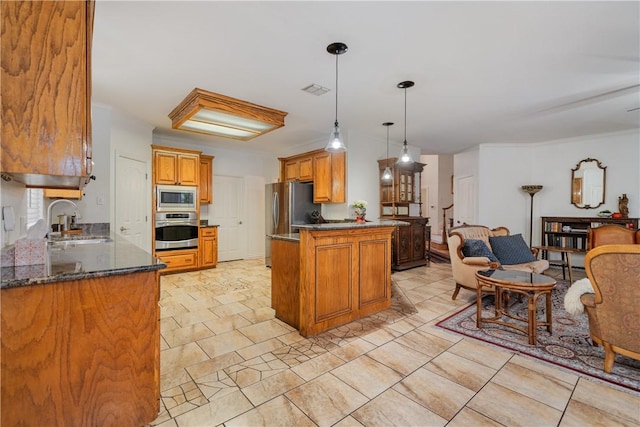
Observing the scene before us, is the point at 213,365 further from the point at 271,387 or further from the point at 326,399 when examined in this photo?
the point at 326,399

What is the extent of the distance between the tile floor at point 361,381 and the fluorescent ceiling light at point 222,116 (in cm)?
246

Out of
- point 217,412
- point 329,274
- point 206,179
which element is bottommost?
point 217,412

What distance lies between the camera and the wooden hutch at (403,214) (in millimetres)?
5473

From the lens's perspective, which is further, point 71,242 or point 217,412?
point 71,242

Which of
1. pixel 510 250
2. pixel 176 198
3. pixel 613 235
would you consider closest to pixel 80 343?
pixel 176 198

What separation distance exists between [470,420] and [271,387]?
1225 mm

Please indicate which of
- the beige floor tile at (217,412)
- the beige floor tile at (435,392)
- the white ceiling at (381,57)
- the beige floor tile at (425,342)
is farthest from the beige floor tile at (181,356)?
the white ceiling at (381,57)

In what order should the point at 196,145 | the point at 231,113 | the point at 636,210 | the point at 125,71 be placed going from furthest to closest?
1. the point at 196,145
2. the point at 636,210
3. the point at 231,113
4. the point at 125,71

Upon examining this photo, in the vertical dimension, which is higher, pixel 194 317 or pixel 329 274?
pixel 329 274

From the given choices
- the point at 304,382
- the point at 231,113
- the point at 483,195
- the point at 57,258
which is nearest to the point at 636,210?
the point at 483,195

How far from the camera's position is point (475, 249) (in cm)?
376

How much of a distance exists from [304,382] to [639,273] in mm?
2357

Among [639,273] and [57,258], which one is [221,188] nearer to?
[57,258]

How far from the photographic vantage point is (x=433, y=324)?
119 inches
